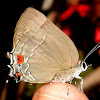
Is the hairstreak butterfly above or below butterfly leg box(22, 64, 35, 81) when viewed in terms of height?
above

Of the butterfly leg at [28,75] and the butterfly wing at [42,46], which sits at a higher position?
the butterfly wing at [42,46]

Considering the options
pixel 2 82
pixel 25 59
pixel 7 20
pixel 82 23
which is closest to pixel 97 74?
pixel 25 59

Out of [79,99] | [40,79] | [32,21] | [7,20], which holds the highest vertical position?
[7,20]

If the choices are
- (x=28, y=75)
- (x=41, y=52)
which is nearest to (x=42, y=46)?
(x=41, y=52)

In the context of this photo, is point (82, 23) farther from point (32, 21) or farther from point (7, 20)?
point (7, 20)

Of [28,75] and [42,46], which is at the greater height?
[42,46]

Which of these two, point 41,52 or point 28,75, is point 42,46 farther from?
point 28,75
